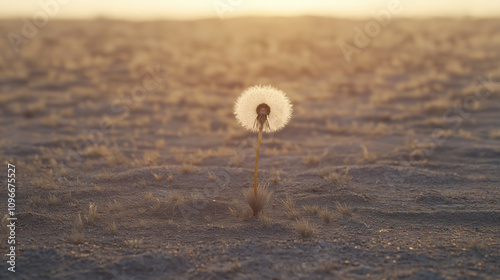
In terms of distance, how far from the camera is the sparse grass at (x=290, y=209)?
6031mm

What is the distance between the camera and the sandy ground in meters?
4.74

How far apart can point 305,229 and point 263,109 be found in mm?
1707

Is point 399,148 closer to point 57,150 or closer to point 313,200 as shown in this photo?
point 313,200

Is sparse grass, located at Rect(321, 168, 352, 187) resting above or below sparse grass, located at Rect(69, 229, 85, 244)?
above

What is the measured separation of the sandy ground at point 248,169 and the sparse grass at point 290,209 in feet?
0.09

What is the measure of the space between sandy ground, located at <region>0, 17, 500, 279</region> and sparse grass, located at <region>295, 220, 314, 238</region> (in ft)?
0.08

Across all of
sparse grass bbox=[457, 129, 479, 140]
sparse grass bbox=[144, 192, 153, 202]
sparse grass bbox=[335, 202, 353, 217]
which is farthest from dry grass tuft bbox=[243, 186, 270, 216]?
sparse grass bbox=[457, 129, 479, 140]

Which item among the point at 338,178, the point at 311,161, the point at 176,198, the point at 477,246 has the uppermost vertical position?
the point at 311,161

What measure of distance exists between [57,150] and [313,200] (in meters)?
6.94

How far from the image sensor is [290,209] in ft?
20.3

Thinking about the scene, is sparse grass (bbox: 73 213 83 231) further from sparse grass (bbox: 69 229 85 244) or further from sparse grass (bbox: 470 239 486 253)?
sparse grass (bbox: 470 239 486 253)

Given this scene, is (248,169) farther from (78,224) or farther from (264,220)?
(78,224)

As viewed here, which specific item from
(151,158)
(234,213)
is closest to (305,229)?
(234,213)

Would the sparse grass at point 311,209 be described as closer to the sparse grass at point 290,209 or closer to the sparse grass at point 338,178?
the sparse grass at point 290,209
